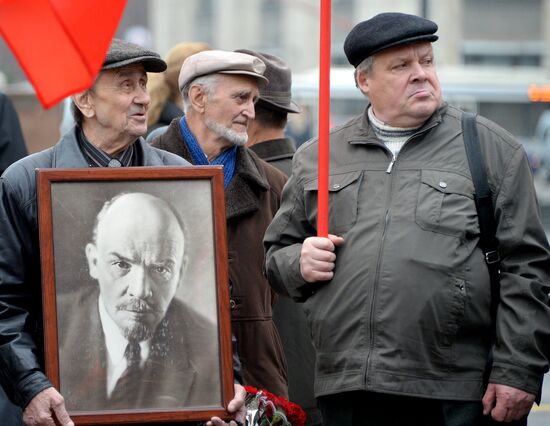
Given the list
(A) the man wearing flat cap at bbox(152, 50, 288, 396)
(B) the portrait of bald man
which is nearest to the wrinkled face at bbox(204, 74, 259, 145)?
(A) the man wearing flat cap at bbox(152, 50, 288, 396)

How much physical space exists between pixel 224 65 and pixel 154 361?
73.2 inches

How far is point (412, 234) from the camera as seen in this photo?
444 centimetres

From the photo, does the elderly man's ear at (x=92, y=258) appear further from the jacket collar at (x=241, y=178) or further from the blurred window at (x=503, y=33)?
the blurred window at (x=503, y=33)

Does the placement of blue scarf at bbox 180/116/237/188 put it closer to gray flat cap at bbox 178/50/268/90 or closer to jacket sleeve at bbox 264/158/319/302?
gray flat cap at bbox 178/50/268/90

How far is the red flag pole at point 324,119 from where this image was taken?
173 inches

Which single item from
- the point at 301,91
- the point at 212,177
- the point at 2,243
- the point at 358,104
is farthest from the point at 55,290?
the point at 358,104

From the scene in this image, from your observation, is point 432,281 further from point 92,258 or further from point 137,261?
point 92,258

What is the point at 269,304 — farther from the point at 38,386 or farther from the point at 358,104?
the point at 358,104

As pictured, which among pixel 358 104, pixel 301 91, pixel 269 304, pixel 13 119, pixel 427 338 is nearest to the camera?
pixel 427 338

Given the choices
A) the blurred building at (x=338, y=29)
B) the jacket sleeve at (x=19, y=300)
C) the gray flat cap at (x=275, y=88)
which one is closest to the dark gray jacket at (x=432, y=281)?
the jacket sleeve at (x=19, y=300)

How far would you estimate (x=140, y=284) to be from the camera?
418 centimetres

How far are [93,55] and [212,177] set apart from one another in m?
0.84

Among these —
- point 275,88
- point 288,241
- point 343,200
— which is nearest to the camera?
point 343,200

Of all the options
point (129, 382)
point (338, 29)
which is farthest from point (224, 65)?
point (338, 29)
